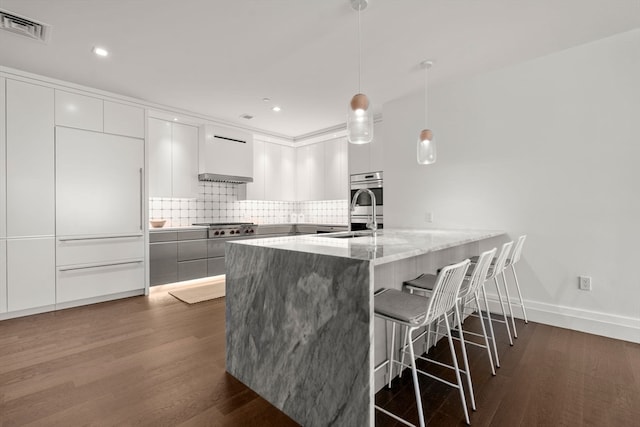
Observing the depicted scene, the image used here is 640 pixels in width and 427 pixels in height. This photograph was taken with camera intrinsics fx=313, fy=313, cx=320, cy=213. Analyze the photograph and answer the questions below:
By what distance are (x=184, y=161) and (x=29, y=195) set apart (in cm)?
184

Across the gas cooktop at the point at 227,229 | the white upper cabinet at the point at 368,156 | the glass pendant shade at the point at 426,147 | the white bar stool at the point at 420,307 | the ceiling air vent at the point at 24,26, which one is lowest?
the white bar stool at the point at 420,307

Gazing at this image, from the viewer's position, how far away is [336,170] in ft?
17.4

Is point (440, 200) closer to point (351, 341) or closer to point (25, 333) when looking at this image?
point (351, 341)

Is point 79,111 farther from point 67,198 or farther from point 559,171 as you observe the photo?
point 559,171

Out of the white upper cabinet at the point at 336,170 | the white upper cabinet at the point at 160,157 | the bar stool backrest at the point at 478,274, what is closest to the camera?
the bar stool backrest at the point at 478,274

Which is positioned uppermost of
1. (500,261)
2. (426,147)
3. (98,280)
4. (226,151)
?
(226,151)

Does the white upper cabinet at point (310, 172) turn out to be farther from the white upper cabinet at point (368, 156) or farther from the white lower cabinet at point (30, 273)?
the white lower cabinet at point (30, 273)

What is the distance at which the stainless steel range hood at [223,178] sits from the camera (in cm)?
477

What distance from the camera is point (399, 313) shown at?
147 centimetres

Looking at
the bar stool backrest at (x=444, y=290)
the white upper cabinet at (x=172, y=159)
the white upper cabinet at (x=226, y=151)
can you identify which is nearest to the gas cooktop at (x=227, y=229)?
the white upper cabinet at (x=172, y=159)

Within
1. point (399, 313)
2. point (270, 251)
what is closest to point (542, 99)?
point (399, 313)

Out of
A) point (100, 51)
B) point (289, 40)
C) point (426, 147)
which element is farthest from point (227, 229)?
point (426, 147)

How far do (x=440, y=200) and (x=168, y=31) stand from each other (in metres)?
Result: 3.13

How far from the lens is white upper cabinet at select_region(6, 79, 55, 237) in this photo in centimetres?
311
